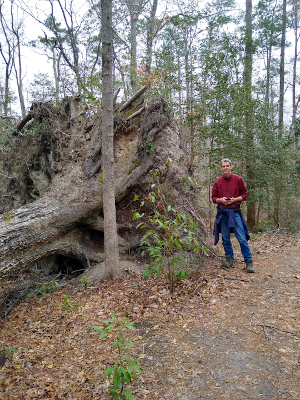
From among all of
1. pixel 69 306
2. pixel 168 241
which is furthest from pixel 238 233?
pixel 69 306

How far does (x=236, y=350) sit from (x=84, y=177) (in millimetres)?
5027

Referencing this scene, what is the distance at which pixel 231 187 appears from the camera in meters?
5.50

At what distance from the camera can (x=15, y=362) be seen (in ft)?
10.9

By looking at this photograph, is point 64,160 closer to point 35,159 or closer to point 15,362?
point 35,159

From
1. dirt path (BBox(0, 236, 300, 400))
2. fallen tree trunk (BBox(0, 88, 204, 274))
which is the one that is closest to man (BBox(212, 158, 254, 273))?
dirt path (BBox(0, 236, 300, 400))

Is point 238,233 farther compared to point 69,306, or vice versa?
point 238,233

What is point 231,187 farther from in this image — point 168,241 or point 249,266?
point 168,241

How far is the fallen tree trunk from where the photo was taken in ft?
19.2

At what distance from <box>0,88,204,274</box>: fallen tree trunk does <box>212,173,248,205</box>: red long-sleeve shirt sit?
114 cm

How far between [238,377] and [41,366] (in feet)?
7.09

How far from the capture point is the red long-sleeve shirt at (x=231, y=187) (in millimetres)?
5457

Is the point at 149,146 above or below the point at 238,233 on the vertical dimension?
above

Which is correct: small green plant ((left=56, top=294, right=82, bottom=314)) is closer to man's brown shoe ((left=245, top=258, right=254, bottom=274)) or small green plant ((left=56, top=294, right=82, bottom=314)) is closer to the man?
the man

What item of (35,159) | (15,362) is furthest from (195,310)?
(35,159)
